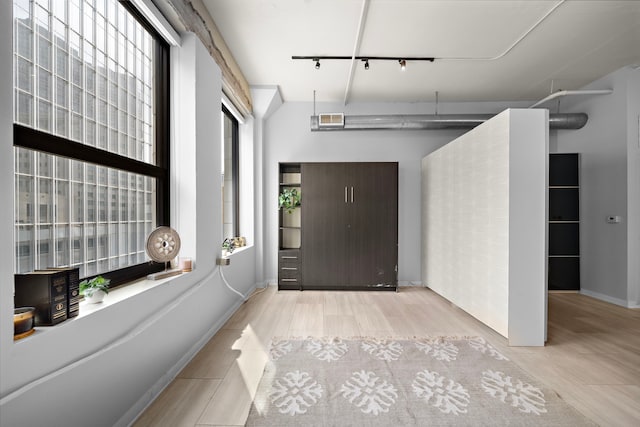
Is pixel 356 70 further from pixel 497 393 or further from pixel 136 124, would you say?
pixel 497 393

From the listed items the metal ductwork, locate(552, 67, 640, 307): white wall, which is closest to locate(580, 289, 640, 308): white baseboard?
locate(552, 67, 640, 307): white wall

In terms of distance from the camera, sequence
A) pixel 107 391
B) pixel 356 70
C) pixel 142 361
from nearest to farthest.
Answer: pixel 107 391
pixel 142 361
pixel 356 70

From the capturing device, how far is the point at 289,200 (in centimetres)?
491

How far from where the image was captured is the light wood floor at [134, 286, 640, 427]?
1941mm

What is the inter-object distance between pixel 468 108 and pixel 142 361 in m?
5.35

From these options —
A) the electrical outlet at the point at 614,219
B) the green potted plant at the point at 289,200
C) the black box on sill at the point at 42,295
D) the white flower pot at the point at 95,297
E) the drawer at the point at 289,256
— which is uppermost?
the green potted plant at the point at 289,200

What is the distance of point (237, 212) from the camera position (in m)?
4.84

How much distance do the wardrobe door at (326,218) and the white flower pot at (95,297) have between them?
3247 millimetres

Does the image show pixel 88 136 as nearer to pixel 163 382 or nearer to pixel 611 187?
pixel 163 382

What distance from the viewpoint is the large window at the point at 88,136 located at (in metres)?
1.50

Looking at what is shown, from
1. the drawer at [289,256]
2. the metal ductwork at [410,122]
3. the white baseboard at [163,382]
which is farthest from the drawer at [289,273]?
the metal ductwork at [410,122]

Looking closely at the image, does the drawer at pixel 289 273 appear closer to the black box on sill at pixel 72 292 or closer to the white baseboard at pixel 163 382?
the white baseboard at pixel 163 382

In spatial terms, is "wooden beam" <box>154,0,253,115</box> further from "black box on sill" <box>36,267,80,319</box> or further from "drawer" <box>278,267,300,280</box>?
"drawer" <box>278,267,300,280</box>

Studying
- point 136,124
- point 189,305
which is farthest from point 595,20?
point 189,305
